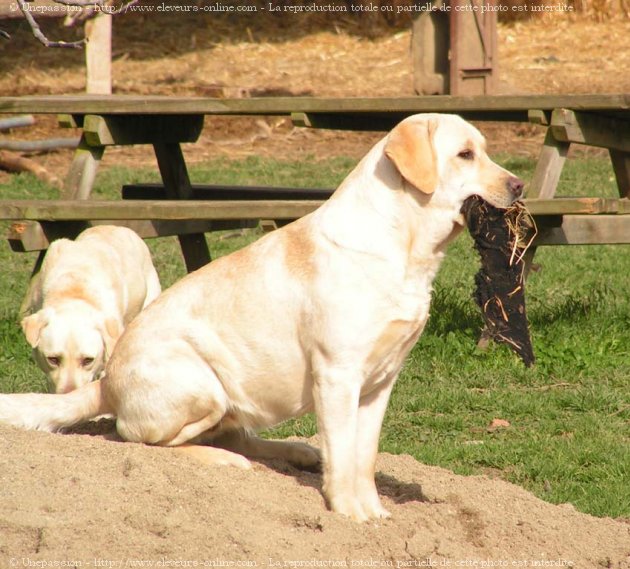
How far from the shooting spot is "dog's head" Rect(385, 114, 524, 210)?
13.1 ft

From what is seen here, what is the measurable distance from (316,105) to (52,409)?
2924 millimetres

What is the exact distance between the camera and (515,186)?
4070mm

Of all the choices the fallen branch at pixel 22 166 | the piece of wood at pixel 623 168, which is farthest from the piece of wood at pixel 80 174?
the fallen branch at pixel 22 166

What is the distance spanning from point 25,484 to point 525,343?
2.73m

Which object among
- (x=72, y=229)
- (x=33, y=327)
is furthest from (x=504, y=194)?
(x=72, y=229)

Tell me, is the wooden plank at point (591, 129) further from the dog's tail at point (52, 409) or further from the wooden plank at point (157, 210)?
the dog's tail at point (52, 409)

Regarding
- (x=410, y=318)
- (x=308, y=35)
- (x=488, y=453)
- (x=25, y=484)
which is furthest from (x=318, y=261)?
(x=308, y=35)

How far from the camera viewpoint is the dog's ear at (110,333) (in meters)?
5.85

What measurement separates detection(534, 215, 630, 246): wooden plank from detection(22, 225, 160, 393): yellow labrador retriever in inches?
101

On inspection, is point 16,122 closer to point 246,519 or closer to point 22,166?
point 22,166

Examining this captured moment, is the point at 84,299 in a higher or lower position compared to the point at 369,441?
lower

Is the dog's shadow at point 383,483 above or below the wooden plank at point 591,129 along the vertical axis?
below

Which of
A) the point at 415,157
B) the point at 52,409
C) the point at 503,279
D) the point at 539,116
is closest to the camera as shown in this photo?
the point at 415,157

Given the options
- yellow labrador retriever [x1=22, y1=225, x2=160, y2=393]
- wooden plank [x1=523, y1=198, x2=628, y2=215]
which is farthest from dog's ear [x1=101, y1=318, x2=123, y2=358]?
wooden plank [x1=523, y1=198, x2=628, y2=215]
